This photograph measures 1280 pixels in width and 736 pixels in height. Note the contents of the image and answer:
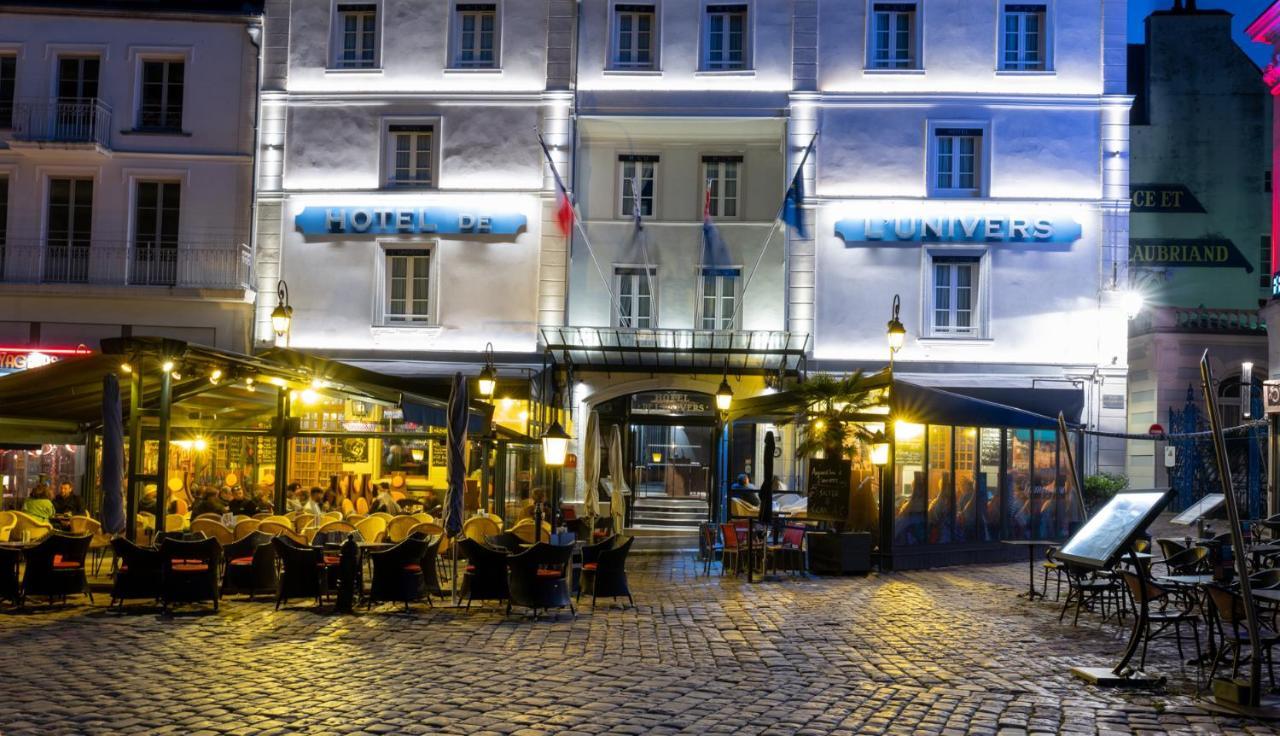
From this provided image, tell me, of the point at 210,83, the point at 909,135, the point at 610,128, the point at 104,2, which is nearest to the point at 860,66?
the point at 909,135

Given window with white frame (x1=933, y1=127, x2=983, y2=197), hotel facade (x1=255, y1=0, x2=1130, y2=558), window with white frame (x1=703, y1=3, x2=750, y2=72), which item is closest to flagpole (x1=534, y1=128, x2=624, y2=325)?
hotel facade (x1=255, y1=0, x2=1130, y2=558)

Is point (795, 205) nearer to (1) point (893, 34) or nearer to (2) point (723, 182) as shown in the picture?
(2) point (723, 182)

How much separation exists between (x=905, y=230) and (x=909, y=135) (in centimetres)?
195

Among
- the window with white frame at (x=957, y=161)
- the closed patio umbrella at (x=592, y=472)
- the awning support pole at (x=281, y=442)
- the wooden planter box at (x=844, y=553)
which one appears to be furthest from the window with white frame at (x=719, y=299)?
the awning support pole at (x=281, y=442)

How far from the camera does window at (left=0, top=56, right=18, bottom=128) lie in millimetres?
26812

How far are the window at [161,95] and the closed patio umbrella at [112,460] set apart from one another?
1526cm

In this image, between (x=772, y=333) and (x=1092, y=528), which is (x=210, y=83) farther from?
(x=1092, y=528)

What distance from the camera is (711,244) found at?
83.9ft

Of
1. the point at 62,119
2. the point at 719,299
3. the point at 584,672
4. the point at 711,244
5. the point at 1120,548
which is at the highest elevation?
the point at 62,119

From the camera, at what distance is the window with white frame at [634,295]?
2706cm

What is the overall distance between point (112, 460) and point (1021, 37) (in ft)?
66.1

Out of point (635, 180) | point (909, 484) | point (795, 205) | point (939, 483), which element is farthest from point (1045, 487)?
point (635, 180)

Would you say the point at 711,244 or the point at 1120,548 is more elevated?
the point at 711,244

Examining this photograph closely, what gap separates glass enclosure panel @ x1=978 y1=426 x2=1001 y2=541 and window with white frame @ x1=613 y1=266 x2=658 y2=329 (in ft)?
27.1
